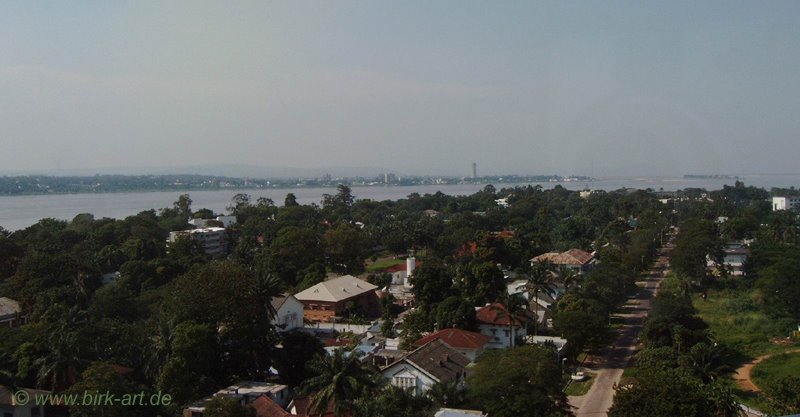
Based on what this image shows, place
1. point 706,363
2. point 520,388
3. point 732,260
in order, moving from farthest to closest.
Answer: point 732,260, point 706,363, point 520,388

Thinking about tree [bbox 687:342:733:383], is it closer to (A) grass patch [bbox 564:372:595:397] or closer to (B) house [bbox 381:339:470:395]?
(A) grass patch [bbox 564:372:595:397]

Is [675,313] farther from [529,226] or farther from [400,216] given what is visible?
[400,216]

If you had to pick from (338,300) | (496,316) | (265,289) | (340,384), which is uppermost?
(265,289)

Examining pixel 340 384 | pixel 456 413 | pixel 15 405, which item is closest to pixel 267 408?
pixel 340 384

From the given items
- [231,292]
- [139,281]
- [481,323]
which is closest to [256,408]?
[231,292]

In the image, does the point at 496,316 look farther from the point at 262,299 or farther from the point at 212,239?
the point at 212,239

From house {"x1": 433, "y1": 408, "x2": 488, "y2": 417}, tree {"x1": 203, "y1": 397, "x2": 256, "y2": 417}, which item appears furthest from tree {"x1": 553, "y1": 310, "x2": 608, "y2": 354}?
tree {"x1": 203, "y1": 397, "x2": 256, "y2": 417}

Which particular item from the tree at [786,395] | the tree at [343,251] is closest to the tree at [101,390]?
the tree at [786,395]
